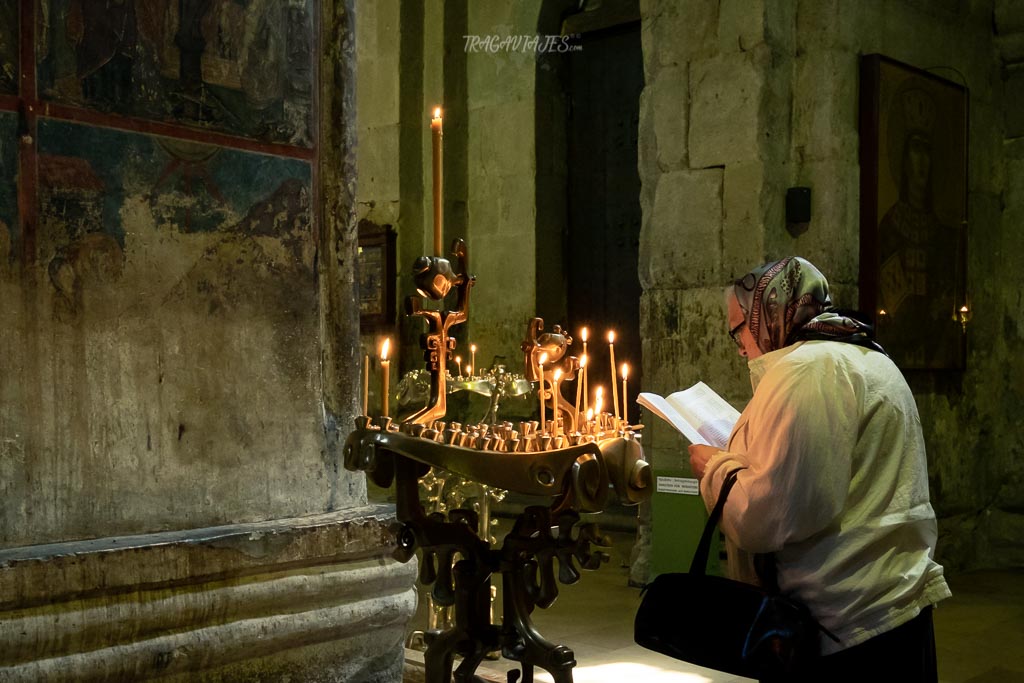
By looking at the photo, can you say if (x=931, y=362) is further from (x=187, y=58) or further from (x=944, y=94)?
(x=187, y=58)

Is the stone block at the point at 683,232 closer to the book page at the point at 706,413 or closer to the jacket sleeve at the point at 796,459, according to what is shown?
the book page at the point at 706,413

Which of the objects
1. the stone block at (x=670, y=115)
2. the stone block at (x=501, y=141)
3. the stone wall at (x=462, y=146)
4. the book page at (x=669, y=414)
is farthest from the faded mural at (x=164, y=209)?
the stone block at (x=501, y=141)

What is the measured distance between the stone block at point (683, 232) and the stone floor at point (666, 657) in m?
1.72

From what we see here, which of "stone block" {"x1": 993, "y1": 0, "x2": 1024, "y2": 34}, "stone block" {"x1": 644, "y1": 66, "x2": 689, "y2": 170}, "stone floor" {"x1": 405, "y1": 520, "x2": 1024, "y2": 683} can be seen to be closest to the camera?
"stone floor" {"x1": 405, "y1": 520, "x2": 1024, "y2": 683}

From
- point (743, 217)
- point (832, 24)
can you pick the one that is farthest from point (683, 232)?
point (832, 24)

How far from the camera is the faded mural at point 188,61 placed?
2.37 meters

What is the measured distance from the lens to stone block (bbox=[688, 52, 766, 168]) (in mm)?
5613

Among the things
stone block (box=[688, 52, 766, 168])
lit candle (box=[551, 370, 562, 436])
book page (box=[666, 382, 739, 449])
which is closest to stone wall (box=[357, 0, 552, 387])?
stone block (box=[688, 52, 766, 168])

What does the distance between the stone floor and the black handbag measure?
3.28ft

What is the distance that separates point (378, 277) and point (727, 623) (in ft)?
21.9

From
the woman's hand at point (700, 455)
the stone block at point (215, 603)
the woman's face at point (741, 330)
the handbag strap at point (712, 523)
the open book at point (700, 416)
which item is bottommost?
the stone block at point (215, 603)

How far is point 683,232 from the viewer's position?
5.89 metres

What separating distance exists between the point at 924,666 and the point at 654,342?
3851 mm

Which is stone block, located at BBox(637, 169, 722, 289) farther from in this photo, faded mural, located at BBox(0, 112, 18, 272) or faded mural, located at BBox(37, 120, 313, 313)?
faded mural, located at BBox(0, 112, 18, 272)
